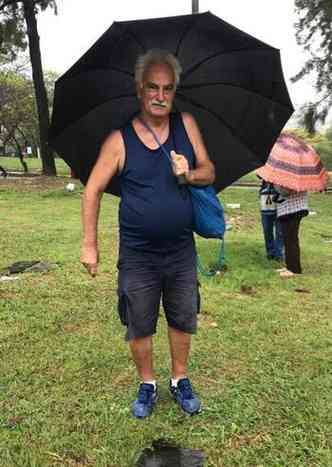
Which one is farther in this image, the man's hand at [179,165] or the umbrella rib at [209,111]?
the umbrella rib at [209,111]

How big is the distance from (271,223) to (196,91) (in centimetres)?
425

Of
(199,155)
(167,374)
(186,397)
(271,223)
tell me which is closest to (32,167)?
(271,223)

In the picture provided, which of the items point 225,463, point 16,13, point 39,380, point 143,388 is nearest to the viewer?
point 225,463

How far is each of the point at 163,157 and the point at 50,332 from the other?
2214 mm

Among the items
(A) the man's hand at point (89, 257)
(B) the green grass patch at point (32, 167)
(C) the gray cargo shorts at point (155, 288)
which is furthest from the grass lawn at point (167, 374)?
(B) the green grass patch at point (32, 167)

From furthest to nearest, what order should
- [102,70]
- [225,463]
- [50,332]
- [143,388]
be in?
[50,332]
[143,388]
[102,70]
[225,463]

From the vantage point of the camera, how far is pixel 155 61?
2873 mm

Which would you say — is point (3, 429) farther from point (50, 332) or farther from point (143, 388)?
point (50, 332)

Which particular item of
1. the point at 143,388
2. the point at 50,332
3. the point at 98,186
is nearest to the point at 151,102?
the point at 98,186

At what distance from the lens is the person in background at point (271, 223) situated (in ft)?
22.5

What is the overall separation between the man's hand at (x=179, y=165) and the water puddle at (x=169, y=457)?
143 cm

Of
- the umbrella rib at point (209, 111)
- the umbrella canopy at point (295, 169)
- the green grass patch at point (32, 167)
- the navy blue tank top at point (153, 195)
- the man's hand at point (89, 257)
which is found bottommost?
the green grass patch at point (32, 167)

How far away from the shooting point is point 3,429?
123 inches

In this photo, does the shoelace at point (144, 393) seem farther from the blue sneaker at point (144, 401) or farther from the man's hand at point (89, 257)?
the man's hand at point (89, 257)
